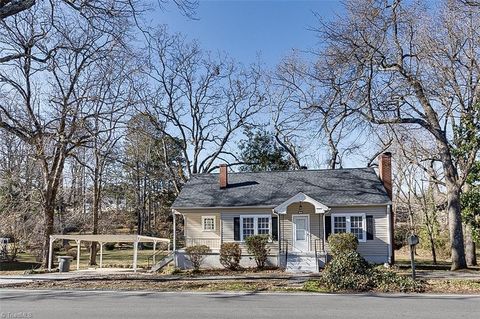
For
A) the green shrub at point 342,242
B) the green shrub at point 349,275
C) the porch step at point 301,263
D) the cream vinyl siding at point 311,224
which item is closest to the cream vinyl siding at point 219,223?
the cream vinyl siding at point 311,224

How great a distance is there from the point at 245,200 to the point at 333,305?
47.2ft

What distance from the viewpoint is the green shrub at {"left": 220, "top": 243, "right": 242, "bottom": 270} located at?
22922 mm

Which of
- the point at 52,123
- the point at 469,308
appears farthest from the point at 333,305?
the point at 52,123

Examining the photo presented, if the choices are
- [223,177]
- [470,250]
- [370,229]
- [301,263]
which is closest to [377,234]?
[370,229]

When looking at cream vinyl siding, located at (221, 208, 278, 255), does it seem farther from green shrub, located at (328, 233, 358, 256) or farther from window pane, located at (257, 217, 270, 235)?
green shrub, located at (328, 233, 358, 256)

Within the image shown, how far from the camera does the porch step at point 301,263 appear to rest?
72.8 feet

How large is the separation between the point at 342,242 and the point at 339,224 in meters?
2.03

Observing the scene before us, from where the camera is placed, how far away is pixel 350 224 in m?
23.6

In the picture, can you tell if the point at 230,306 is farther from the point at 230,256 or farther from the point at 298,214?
the point at 298,214

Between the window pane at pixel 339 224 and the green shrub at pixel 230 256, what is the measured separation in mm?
5205

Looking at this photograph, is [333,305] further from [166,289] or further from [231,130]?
[231,130]

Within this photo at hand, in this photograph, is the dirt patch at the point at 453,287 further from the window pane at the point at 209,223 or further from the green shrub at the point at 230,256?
A: the window pane at the point at 209,223

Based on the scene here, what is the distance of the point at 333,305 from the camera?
1113 centimetres

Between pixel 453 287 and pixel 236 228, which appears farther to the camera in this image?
pixel 236 228
